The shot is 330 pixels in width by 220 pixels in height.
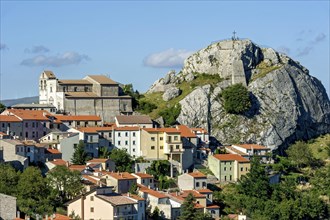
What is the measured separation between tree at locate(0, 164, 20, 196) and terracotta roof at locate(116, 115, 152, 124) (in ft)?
74.8

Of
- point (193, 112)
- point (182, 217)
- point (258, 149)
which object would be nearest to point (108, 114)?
point (193, 112)

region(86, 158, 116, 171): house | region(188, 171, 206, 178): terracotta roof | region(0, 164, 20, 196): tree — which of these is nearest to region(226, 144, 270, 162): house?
region(188, 171, 206, 178): terracotta roof

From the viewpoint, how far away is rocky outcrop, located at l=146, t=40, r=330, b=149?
11856 cm

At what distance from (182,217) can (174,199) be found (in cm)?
375

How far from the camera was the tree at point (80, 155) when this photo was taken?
100m

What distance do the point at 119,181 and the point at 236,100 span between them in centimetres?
2917

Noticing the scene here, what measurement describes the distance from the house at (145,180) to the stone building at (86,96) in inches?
701

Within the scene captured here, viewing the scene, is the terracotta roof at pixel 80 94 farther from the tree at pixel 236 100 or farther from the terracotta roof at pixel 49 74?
the tree at pixel 236 100

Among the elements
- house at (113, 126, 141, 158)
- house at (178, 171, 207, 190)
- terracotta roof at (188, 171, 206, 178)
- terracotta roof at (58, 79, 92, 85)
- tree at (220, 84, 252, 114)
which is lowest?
house at (178, 171, 207, 190)

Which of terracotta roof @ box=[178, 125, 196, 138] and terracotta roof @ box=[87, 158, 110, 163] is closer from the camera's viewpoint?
terracotta roof @ box=[87, 158, 110, 163]

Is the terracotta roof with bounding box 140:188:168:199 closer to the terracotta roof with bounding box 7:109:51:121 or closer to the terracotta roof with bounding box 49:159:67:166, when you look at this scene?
the terracotta roof with bounding box 49:159:67:166

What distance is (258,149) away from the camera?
114 m

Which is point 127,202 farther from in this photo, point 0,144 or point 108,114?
point 108,114

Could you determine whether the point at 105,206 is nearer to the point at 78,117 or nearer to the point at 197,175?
the point at 197,175
